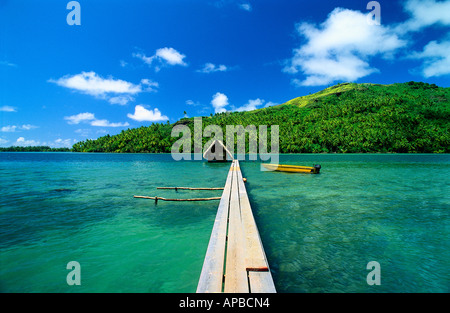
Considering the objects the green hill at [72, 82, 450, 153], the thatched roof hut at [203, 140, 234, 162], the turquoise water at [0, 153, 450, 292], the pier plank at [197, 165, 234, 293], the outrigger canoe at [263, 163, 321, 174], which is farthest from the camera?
the green hill at [72, 82, 450, 153]

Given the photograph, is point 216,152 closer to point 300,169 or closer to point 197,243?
point 300,169

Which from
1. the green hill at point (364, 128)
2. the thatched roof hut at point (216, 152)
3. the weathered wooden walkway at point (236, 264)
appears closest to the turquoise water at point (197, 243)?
the weathered wooden walkway at point (236, 264)

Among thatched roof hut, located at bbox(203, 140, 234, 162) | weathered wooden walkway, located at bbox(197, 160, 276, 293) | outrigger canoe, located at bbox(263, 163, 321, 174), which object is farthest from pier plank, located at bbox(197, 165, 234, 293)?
thatched roof hut, located at bbox(203, 140, 234, 162)

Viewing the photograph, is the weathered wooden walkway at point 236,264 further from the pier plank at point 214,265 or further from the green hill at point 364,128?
the green hill at point 364,128

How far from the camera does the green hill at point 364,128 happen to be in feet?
320

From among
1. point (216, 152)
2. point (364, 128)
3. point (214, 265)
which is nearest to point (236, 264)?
point (214, 265)

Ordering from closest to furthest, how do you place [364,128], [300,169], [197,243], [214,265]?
[214,265] < [197,243] < [300,169] < [364,128]

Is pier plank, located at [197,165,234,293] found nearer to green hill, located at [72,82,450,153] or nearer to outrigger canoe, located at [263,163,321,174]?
outrigger canoe, located at [263,163,321,174]

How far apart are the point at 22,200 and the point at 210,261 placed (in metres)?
13.5

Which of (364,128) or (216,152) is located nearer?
(216,152)

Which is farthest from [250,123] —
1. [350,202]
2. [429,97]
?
[350,202]

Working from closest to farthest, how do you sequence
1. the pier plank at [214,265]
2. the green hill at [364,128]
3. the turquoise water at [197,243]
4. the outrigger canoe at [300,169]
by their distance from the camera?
the pier plank at [214,265], the turquoise water at [197,243], the outrigger canoe at [300,169], the green hill at [364,128]

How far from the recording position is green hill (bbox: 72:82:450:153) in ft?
320

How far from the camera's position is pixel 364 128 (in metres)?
106
